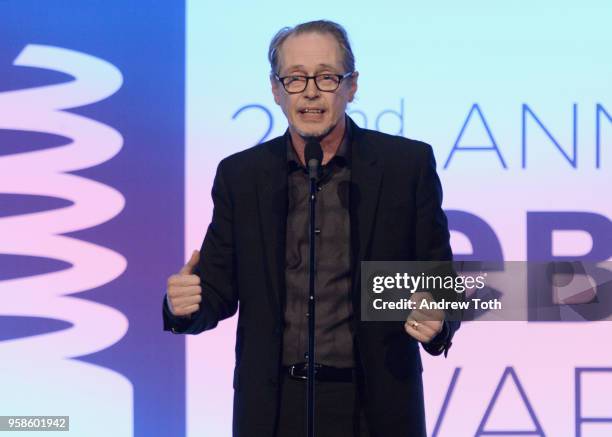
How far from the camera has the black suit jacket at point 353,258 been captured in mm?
2066

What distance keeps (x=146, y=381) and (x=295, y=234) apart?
1.76m

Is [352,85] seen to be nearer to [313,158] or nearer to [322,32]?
[322,32]

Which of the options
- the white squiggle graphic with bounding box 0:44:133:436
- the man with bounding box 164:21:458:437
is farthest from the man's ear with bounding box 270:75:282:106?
the white squiggle graphic with bounding box 0:44:133:436

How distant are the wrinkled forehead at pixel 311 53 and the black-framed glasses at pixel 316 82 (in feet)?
0.06

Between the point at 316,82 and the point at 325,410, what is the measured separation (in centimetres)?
81

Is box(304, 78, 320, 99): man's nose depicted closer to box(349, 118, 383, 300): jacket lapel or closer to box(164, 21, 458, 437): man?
box(164, 21, 458, 437): man

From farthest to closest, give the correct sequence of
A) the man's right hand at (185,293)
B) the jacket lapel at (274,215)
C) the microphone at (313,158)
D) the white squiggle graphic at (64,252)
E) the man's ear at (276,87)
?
the white squiggle graphic at (64,252) → the man's ear at (276,87) → the jacket lapel at (274,215) → the man's right hand at (185,293) → the microphone at (313,158)

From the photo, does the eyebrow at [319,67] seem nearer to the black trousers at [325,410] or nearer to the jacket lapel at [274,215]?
the jacket lapel at [274,215]

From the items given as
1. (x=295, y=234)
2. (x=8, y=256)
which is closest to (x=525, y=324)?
(x=295, y=234)

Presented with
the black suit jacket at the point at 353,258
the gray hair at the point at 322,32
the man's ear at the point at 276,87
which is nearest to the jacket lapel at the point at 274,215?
the black suit jacket at the point at 353,258

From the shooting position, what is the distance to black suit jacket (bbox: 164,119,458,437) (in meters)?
2.07

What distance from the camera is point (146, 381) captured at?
3621 mm

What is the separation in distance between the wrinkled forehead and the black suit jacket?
220mm

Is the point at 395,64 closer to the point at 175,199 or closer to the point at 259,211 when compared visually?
the point at 175,199
